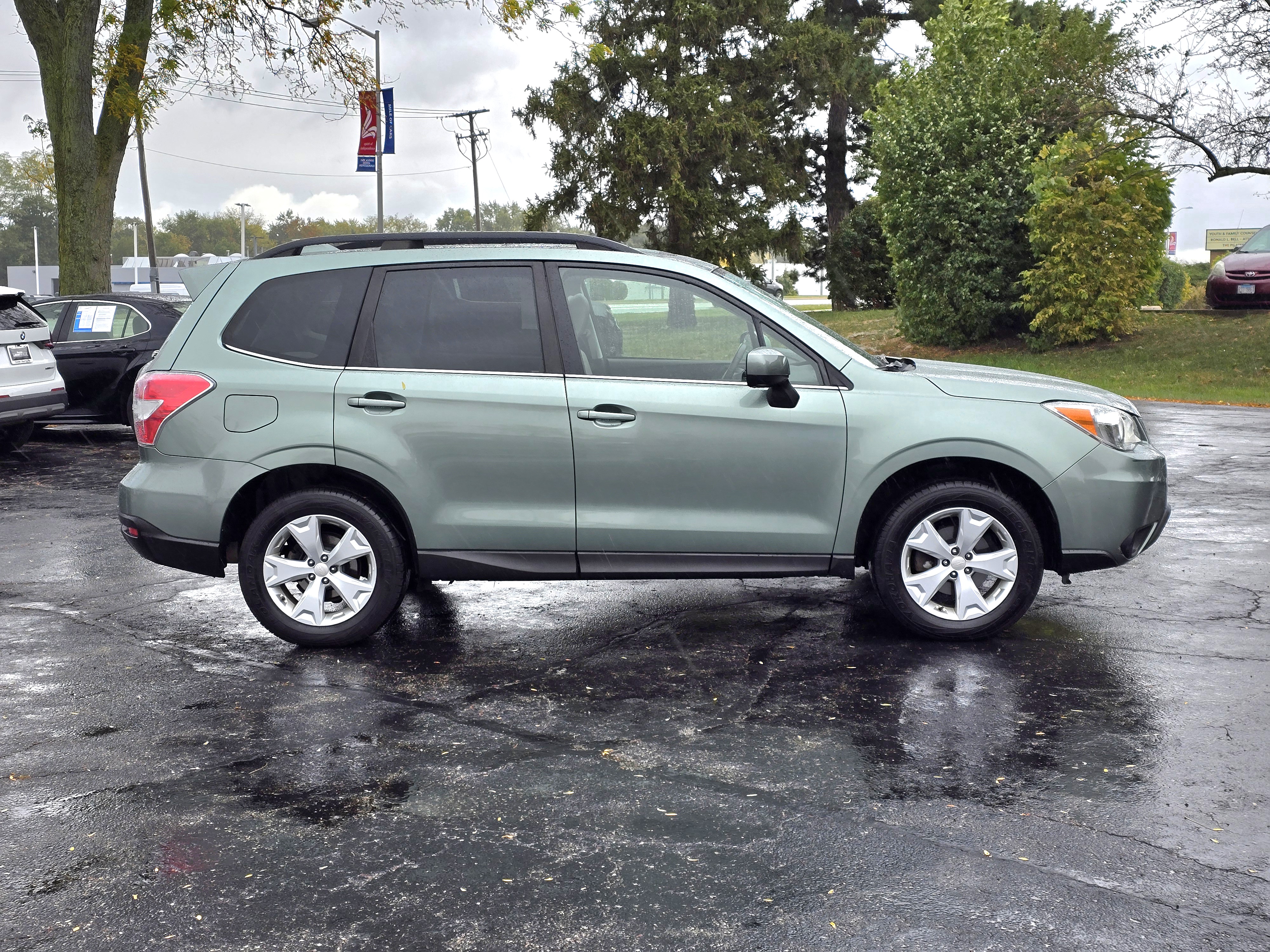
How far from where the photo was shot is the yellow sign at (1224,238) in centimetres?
7144

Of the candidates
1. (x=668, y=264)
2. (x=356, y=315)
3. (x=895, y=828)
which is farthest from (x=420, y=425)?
(x=895, y=828)

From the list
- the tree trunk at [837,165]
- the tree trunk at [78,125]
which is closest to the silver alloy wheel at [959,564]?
the tree trunk at [78,125]

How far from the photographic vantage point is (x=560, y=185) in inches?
1636

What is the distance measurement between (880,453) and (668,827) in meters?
2.51

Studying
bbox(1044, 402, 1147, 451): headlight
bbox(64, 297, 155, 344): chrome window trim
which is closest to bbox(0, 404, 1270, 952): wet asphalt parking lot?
bbox(1044, 402, 1147, 451): headlight

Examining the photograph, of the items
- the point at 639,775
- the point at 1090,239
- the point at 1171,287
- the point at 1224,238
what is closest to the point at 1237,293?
the point at 1090,239

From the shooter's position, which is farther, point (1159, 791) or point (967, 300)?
point (967, 300)

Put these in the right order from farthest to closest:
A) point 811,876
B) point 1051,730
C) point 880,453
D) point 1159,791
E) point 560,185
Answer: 1. point 560,185
2. point 880,453
3. point 1051,730
4. point 1159,791
5. point 811,876

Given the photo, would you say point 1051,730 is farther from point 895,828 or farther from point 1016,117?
point 1016,117

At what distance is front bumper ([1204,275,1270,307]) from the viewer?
2673cm

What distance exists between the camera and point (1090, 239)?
25.1 m

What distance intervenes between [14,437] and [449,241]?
31.3 ft

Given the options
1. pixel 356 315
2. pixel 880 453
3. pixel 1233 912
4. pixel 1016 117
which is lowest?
pixel 1233 912

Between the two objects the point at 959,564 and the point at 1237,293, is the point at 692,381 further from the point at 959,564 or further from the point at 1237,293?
the point at 1237,293
